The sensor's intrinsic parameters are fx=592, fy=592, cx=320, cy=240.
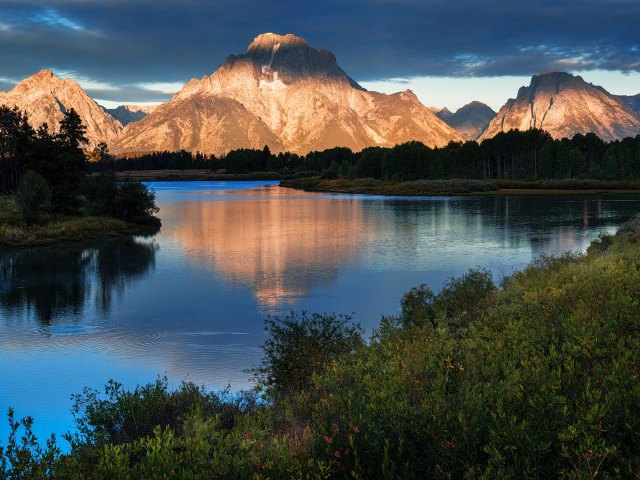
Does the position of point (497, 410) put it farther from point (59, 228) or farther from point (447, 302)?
point (59, 228)

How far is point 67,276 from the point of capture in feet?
145

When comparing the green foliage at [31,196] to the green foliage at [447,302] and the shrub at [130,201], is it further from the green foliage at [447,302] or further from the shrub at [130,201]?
the green foliage at [447,302]

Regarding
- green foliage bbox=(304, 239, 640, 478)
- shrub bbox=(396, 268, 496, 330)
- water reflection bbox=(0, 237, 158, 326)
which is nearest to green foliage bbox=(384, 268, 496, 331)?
shrub bbox=(396, 268, 496, 330)

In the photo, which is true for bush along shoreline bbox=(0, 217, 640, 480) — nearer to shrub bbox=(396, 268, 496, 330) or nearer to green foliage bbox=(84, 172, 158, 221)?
shrub bbox=(396, 268, 496, 330)

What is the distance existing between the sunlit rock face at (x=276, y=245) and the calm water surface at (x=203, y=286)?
16 cm

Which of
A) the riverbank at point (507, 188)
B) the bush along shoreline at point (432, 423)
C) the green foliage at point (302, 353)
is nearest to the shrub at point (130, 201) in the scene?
the green foliage at point (302, 353)

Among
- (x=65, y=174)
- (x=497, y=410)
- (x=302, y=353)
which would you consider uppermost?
(x=65, y=174)

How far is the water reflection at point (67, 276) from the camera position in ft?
113

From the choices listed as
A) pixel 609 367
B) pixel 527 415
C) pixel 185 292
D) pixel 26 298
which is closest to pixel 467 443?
pixel 527 415

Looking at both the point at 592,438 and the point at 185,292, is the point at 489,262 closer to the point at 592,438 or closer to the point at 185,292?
the point at 185,292

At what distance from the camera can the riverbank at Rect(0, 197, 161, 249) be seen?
60244 millimetres

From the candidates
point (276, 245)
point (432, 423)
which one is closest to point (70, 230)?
point (276, 245)

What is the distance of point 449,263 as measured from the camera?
155ft

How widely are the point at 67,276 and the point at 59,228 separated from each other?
24515 millimetres
